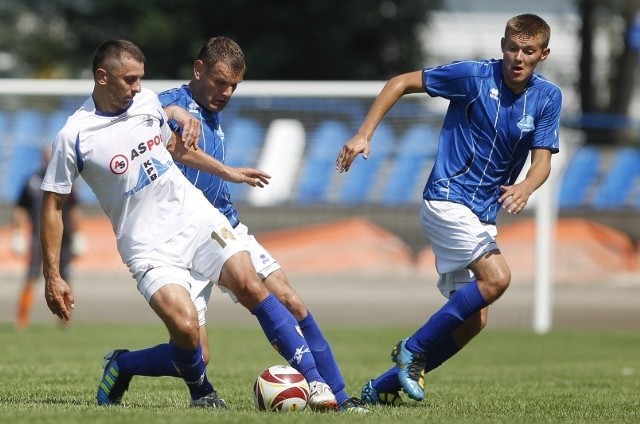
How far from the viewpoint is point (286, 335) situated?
712 centimetres

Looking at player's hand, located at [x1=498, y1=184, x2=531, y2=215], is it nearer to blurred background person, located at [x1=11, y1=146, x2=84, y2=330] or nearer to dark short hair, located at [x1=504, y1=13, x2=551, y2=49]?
dark short hair, located at [x1=504, y1=13, x2=551, y2=49]

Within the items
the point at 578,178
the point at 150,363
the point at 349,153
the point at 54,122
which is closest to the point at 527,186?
the point at 349,153

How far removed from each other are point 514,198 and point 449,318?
867 millimetres

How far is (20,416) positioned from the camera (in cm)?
638

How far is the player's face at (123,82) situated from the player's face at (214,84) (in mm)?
553

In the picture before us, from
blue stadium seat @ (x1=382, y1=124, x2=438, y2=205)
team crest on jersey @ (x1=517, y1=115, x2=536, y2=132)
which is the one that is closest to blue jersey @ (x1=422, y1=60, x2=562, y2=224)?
team crest on jersey @ (x1=517, y1=115, x2=536, y2=132)

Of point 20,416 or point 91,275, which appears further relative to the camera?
point 91,275

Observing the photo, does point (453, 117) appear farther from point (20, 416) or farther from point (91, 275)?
point (91, 275)

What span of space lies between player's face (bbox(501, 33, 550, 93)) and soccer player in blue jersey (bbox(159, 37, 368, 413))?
63.5 inches

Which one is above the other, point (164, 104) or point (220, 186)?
point (164, 104)

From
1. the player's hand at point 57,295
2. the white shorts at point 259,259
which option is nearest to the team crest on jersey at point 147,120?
the white shorts at point 259,259

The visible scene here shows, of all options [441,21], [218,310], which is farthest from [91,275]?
[441,21]

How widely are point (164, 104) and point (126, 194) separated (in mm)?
806

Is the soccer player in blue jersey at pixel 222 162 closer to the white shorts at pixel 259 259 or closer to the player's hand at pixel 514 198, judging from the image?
the white shorts at pixel 259 259
